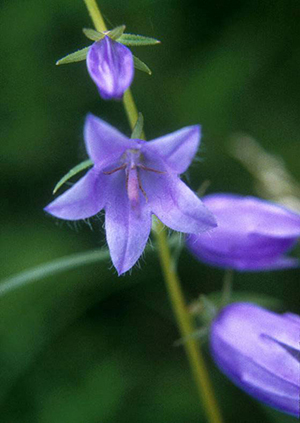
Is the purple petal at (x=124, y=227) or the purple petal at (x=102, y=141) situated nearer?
the purple petal at (x=102, y=141)

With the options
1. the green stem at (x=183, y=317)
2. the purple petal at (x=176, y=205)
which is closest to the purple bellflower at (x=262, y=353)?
the green stem at (x=183, y=317)

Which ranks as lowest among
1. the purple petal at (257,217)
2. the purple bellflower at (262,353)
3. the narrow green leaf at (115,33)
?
the purple bellflower at (262,353)

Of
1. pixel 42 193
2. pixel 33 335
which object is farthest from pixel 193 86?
pixel 33 335

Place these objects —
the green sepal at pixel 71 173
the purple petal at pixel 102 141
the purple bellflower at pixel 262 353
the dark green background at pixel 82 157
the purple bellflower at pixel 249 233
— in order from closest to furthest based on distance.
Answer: the purple petal at pixel 102 141 → the green sepal at pixel 71 173 → the purple bellflower at pixel 262 353 → the purple bellflower at pixel 249 233 → the dark green background at pixel 82 157

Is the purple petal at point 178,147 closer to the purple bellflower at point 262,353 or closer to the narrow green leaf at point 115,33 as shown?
the narrow green leaf at point 115,33

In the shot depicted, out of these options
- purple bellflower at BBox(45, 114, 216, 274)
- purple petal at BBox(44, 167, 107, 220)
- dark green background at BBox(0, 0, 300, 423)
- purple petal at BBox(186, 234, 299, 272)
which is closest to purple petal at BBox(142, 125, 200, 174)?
purple bellflower at BBox(45, 114, 216, 274)

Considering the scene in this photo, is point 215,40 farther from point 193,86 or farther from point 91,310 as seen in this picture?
point 91,310

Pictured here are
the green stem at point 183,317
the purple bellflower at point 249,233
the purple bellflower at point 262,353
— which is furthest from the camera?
the purple bellflower at point 249,233

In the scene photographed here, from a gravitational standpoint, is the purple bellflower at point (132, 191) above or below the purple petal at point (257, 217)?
above
